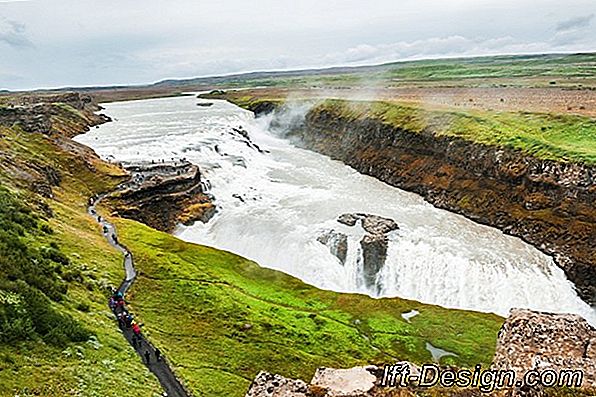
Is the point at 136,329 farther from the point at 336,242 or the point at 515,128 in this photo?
the point at 515,128

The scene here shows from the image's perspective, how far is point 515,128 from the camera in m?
71.2

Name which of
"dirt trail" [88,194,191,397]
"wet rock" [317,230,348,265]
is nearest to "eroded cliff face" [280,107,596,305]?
"wet rock" [317,230,348,265]

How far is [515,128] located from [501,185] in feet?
40.8

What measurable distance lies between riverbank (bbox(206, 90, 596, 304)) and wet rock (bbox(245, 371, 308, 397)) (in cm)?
4136

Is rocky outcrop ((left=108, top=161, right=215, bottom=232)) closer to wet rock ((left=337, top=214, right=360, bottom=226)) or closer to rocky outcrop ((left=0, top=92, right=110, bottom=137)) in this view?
wet rock ((left=337, top=214, right=360, bottom=226))

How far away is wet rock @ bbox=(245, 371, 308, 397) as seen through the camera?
16234 mm

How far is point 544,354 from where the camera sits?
18.5 metres

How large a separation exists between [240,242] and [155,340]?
91.2ft

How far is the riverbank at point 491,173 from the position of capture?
5325 cm

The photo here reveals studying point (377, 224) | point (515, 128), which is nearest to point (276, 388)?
point (377, 224)

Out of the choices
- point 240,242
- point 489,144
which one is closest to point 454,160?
point 489,144

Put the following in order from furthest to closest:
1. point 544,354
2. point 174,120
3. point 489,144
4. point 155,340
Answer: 1. point 174,120
2. point 489,144
3. point 155,340
4. point 544,354

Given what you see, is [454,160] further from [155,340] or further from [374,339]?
[155,340]

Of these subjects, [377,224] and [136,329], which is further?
[377,224]
